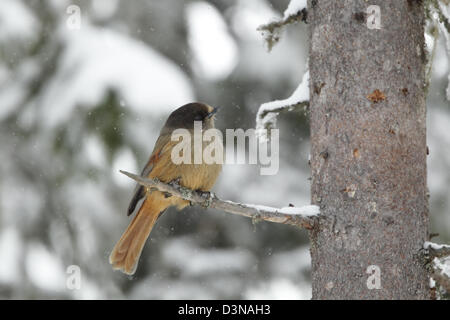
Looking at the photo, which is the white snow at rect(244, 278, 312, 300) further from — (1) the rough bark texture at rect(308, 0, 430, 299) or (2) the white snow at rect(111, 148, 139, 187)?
(1) the rough bark texture at rect(308, 0, 430, 299)

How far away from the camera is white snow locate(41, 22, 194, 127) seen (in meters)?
5.90

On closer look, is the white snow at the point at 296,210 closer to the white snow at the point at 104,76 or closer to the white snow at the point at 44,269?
the white snow at the point at 104,76

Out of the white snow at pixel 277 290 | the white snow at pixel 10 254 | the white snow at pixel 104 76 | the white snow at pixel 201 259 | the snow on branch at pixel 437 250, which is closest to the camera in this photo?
the snow on branch at pixel 437 250

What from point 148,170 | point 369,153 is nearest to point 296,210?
point 369,153

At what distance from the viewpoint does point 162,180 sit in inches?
178

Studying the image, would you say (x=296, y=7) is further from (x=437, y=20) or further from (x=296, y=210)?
(x=296, y=210)

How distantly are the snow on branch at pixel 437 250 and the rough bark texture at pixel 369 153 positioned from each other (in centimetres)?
3

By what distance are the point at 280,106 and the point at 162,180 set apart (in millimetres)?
1165

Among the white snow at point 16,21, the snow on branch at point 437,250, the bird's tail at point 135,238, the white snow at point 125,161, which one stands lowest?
the snow on branch at point 437,250

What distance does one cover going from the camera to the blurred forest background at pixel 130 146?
6176 mm

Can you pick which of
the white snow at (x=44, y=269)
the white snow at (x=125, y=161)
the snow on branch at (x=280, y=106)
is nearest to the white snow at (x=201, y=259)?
the white snow at (x=44, y=269)

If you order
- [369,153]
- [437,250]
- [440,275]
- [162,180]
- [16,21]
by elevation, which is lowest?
[440,275]

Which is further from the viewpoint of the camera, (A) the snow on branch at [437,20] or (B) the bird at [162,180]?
(B) the bird at [162,180]
